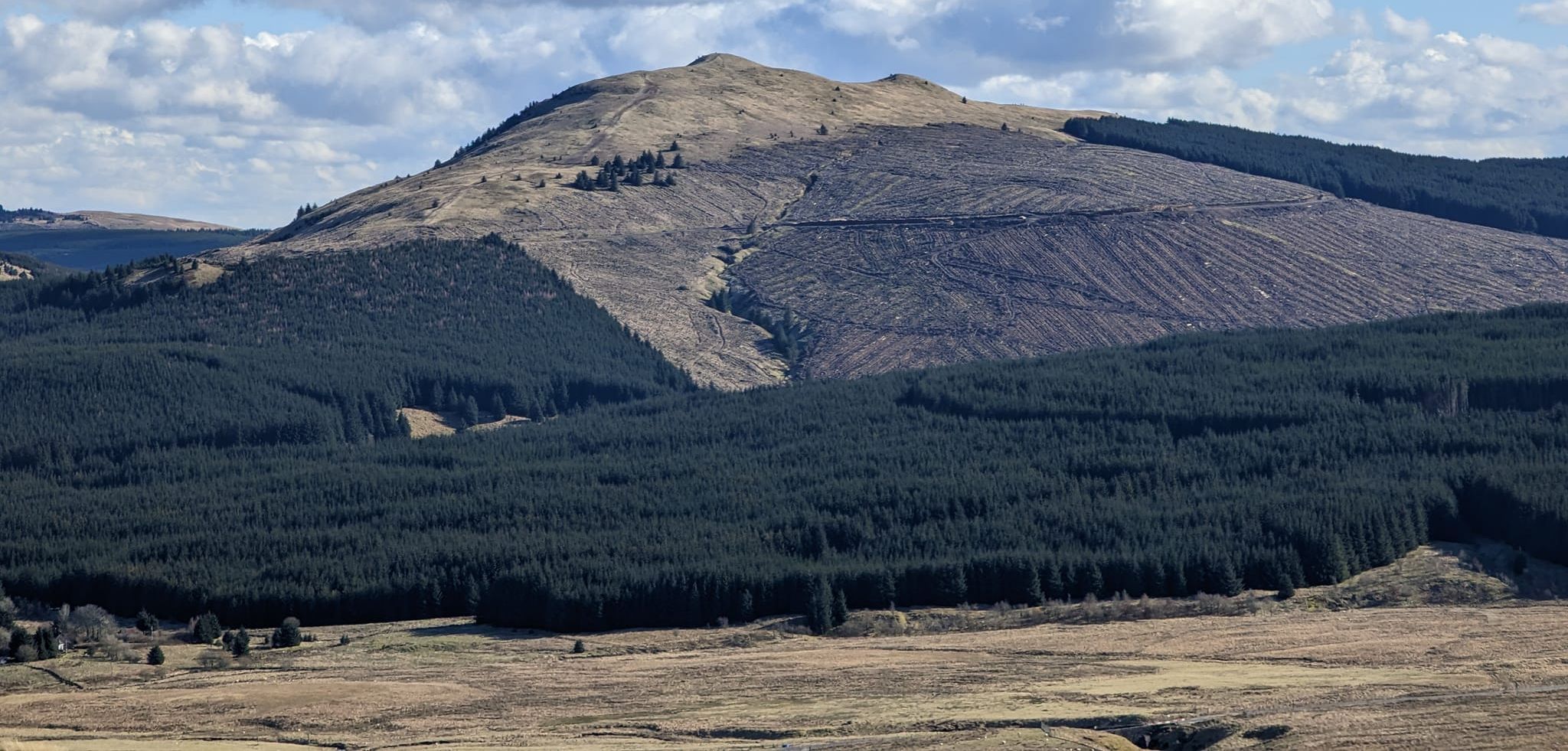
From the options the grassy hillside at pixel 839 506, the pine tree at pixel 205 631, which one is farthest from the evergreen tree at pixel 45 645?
the grassy hillside at pixel 839 506

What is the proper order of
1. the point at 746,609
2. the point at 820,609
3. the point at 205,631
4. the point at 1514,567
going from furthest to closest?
the point at 1514,567, the point at 746,609, the point at 205,631, the point at 820,609

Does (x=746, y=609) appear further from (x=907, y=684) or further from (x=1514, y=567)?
(x=1514, y=567)

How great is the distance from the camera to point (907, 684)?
11094 centimetres

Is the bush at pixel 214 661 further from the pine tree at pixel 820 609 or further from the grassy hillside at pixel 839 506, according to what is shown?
the pine tree at pixel 820 609

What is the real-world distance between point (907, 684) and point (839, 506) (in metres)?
53.7

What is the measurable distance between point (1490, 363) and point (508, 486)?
289ft

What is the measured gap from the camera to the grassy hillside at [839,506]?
144 metres

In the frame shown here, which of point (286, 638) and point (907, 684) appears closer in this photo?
point (907, 684)

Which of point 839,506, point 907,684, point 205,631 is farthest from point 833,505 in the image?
point 907,684

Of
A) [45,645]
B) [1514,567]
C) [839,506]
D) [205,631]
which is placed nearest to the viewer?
[45,645]

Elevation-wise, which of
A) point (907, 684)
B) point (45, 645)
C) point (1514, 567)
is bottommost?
point (907, 684)

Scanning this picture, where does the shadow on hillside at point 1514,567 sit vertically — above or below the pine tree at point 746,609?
above

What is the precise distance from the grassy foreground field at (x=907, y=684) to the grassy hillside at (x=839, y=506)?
4841mm

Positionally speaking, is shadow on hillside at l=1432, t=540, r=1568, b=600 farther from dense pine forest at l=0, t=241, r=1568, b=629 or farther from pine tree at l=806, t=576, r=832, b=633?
pine tree at l=806, t=576, r=832, b=633
